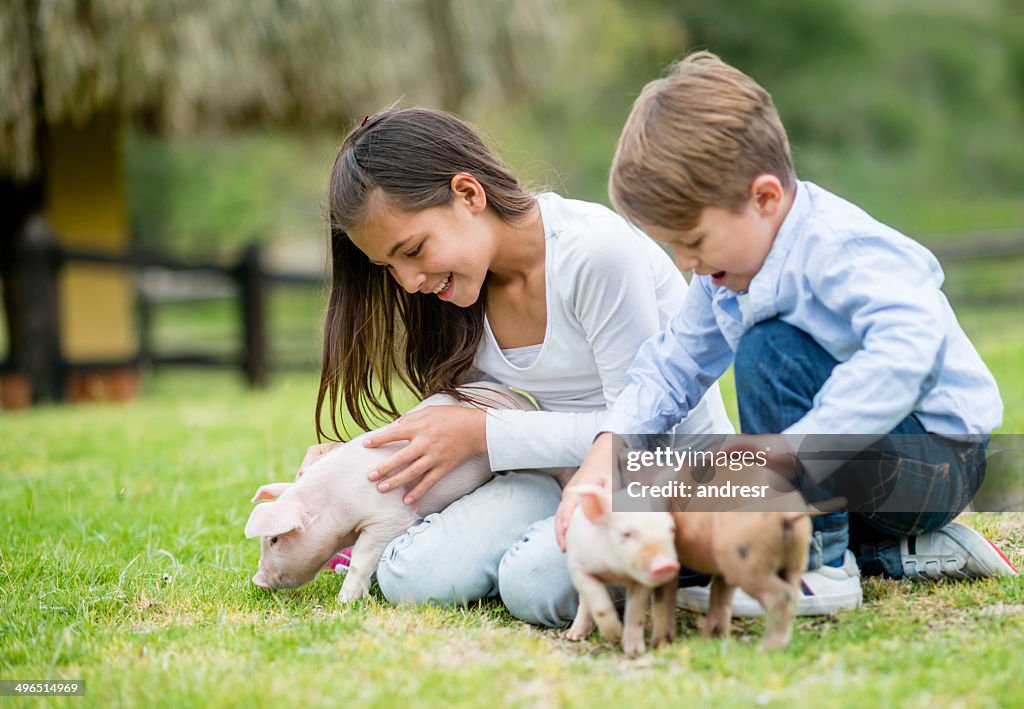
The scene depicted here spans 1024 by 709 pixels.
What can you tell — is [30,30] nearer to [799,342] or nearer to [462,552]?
[462,552]

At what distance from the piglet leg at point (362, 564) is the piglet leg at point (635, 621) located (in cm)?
82

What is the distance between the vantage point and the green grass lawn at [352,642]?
1785 mm

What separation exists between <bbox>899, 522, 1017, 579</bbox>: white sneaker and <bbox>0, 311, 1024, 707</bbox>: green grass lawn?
5cm

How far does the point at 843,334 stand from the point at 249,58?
21.1ft

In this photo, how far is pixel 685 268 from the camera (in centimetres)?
229

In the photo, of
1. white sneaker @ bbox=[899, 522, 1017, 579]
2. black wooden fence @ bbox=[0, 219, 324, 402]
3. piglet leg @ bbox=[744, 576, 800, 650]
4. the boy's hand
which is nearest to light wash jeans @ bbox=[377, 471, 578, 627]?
the boy's hand

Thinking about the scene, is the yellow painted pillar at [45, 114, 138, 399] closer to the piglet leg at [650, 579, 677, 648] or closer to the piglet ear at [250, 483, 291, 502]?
the piglet ear at [250, 483, 291, 502]

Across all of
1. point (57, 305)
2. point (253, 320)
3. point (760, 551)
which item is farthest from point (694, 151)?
point (253, 320)

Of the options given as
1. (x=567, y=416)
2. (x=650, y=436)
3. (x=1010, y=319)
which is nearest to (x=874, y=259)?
(x=650, y=436)

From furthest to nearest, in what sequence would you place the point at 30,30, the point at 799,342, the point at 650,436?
the point at 30,30 → the point at 650,436 → the point at 799,342

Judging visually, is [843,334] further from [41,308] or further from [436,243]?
[41,308]

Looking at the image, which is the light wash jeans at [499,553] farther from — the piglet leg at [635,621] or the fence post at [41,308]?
the fence post at [41,308]

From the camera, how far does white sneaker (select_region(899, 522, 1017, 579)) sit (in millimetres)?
2408

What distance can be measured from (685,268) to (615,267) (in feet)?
1.08
